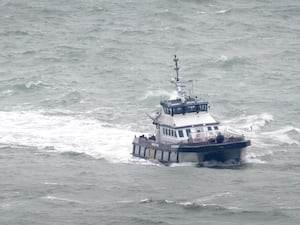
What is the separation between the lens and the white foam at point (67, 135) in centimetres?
10856

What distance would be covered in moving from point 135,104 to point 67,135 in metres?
14.0

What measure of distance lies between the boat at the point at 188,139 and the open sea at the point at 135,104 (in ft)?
4.38

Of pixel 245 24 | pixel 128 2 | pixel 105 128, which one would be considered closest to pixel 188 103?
pixel 105 128

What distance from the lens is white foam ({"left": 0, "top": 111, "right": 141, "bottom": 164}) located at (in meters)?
109

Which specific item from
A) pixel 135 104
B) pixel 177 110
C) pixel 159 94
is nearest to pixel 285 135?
pixel 177 110

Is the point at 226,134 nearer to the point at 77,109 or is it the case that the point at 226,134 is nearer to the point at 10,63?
the point at 77,109

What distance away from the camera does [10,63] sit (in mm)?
153125

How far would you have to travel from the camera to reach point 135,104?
127m

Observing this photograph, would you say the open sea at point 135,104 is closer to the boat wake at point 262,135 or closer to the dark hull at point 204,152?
the boat wake at point 262,135

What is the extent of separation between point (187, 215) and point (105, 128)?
34559mm

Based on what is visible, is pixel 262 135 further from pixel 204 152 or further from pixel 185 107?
pixel 204 152

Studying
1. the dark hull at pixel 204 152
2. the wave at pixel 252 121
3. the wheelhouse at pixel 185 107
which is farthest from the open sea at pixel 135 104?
the wheelhouse at pixel 185 107

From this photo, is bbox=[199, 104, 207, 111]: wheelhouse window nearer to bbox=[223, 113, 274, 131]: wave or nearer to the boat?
→ the boat

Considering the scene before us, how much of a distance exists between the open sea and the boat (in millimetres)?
1334
